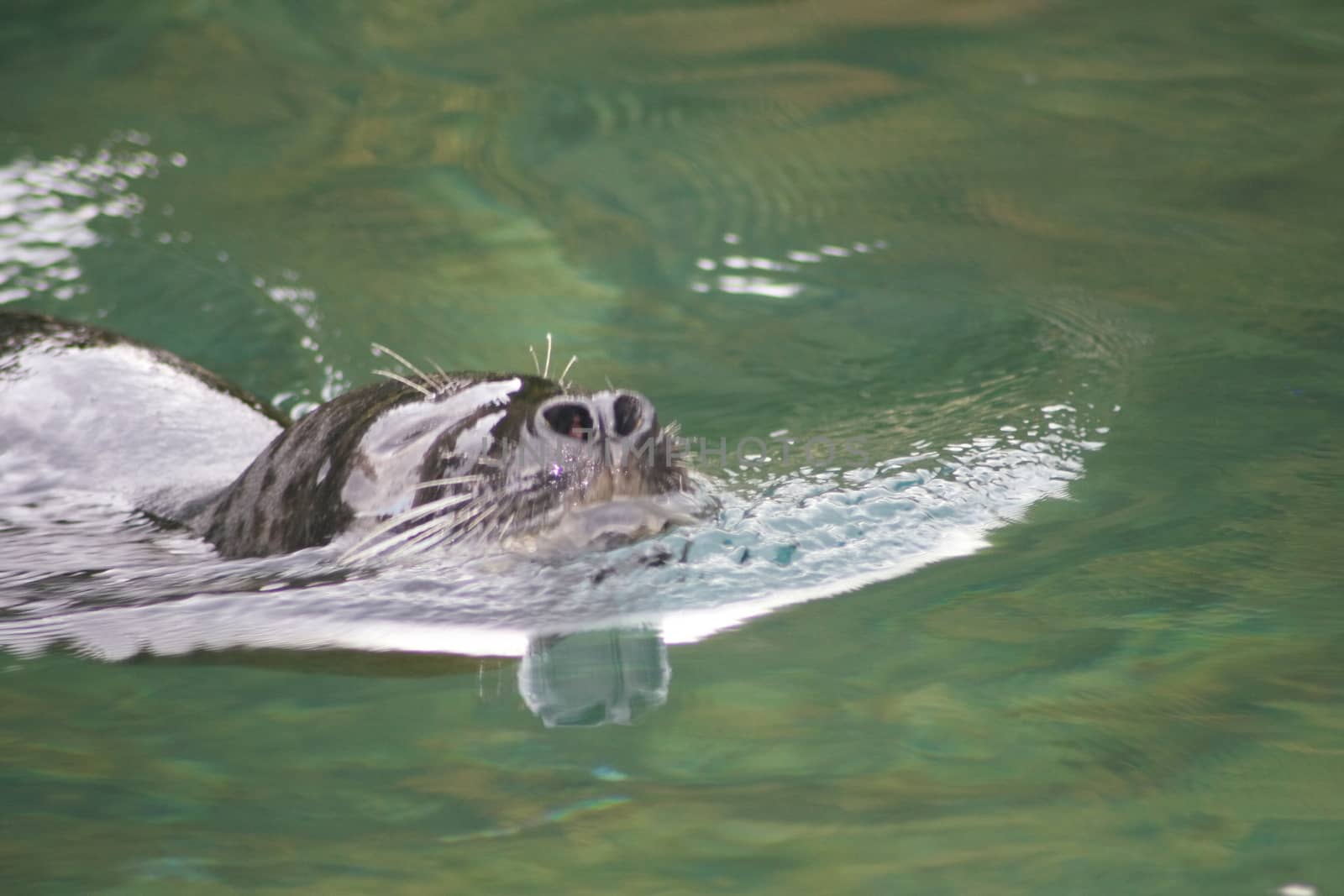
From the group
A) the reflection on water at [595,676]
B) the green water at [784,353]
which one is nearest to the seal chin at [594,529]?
the reflection on water at [595,676]

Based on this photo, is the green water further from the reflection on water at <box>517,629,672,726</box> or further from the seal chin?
the seal chin

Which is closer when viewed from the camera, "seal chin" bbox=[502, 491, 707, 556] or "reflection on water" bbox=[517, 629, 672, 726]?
"reflection on water" bbox=[517, 629, 672, 726]

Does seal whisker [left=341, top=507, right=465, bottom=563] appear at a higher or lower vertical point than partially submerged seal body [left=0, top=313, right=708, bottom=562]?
lower

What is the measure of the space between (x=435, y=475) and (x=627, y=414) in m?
0.40

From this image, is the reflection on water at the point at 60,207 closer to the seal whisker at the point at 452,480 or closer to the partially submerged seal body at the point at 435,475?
the partially submerged seal body at the point at 435,475

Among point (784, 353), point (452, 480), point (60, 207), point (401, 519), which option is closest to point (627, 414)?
point (452, 480)

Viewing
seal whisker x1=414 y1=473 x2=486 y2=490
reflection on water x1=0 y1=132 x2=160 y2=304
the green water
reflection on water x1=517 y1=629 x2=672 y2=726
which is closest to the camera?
the green water

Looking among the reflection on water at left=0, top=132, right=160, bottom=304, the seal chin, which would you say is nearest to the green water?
the reflection on water at left=0, top=132, right=160, bottom=304

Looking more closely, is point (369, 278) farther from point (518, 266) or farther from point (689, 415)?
point (689, 415)

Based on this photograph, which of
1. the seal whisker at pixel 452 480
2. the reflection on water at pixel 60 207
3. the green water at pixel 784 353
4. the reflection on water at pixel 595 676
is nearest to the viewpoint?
the green water at pixel 784 353

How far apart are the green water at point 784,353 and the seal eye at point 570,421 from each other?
49 centimetres

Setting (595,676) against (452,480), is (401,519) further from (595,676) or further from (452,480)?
(595,676)

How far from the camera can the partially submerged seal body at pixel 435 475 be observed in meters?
3.00

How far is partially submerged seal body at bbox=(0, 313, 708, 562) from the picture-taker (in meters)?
3.00
